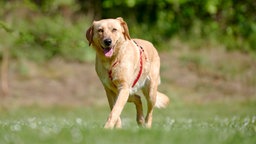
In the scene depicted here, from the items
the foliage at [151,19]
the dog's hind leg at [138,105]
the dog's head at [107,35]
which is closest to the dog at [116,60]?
the dog's head at [107,35]

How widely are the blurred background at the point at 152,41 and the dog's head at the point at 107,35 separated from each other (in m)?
9.72

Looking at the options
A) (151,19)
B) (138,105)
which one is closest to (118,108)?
(138,105)

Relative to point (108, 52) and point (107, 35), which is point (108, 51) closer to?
point (108, 52)

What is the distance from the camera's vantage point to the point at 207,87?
20078 millimetres

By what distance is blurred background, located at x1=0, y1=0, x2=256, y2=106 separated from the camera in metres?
19.5

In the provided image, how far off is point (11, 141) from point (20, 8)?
1560 cm

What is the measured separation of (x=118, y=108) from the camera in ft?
28.0

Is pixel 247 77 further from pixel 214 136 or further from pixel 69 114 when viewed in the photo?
pixel 214 136

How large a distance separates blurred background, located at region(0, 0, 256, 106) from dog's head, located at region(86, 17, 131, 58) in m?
9.72

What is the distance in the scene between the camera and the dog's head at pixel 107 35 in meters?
8.85

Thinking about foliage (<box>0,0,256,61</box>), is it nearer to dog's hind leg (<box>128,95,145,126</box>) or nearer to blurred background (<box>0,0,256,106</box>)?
blurred background (<box>0,0,256,106</box>)

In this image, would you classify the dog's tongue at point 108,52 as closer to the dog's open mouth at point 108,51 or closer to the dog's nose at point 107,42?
the dog's open mouth at point 108,51

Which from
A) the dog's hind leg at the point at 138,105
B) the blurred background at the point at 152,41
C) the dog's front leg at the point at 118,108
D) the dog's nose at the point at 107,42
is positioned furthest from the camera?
the blurred background at the point at 152,41

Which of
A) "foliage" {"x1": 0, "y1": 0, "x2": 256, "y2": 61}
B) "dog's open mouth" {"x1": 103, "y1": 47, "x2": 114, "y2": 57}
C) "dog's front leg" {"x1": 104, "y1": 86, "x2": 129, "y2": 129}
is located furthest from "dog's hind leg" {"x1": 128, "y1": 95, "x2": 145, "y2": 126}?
"foliage" {"x1": 0, "y1": 0, "x2": 256, "y2": 61}
